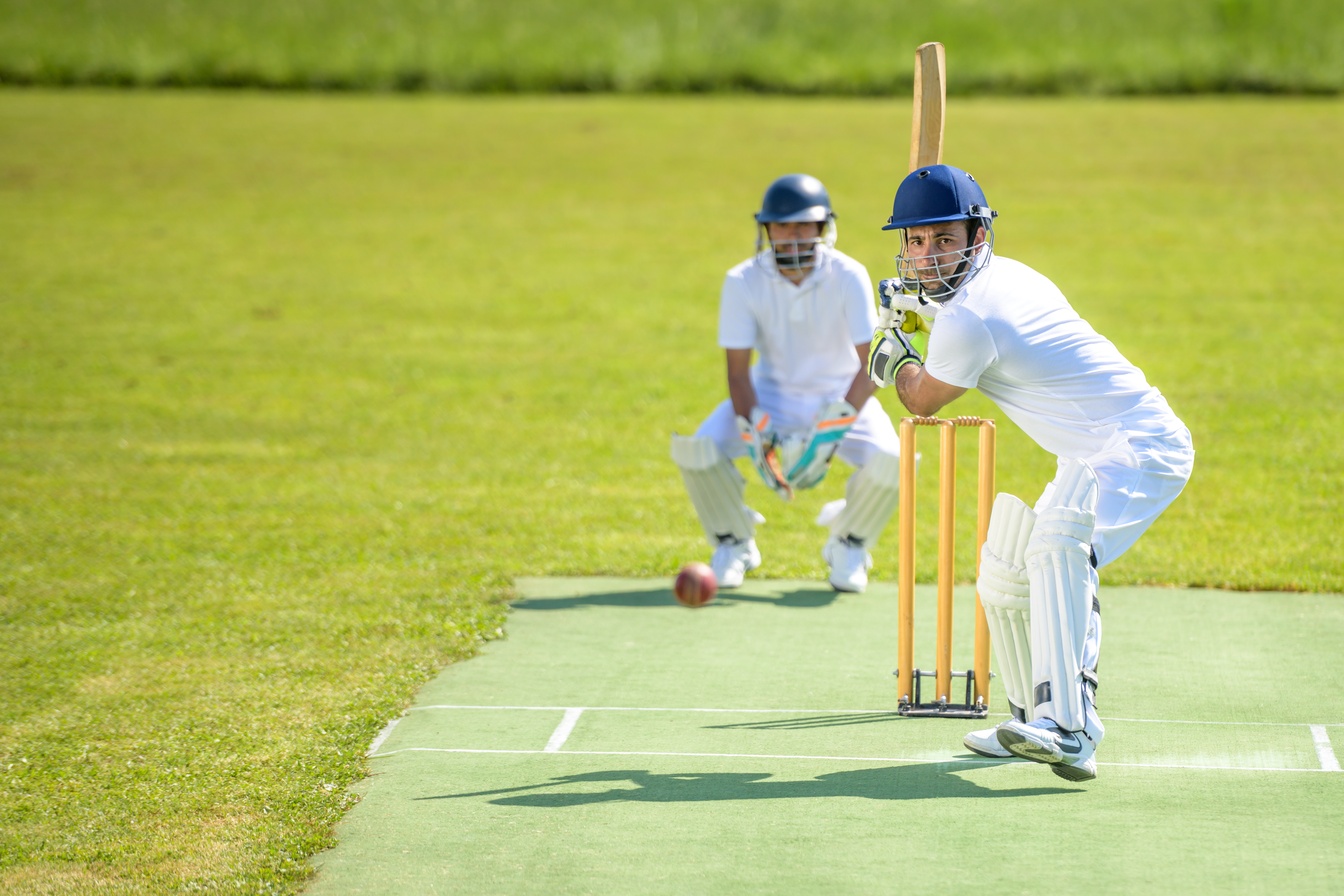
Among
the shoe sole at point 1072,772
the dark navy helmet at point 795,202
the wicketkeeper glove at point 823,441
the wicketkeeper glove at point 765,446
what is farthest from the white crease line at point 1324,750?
the dark navy helmet at point 795,202

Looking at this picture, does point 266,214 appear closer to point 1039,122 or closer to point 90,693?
point 1039,122

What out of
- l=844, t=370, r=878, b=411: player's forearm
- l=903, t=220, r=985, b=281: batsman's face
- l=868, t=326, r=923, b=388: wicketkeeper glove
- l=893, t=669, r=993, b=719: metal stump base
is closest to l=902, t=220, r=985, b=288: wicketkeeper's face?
l=903, t=220, r=985, b=281: batsman's face

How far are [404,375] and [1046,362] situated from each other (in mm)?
8422

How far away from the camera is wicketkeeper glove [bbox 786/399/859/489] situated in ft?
19.6

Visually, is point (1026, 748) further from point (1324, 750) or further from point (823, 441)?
point (823, 441)

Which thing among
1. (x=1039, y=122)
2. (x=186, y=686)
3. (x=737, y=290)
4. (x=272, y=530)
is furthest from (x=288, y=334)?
(x=1039, y=122)

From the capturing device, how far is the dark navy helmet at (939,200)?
3.99 meters

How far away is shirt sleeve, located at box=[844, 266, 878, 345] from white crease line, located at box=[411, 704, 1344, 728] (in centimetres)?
213

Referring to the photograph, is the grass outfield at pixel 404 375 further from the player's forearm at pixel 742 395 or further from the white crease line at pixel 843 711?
the player's forearm at pixel 742 395

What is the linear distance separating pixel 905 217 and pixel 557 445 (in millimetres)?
5749

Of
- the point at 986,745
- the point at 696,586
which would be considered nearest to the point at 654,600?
the point at 696,586

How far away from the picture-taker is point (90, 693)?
4785 mm

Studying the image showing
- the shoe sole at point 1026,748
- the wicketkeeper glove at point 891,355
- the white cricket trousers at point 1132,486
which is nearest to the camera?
the shoe sole at point 1026,748

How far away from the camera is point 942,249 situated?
4066mm
